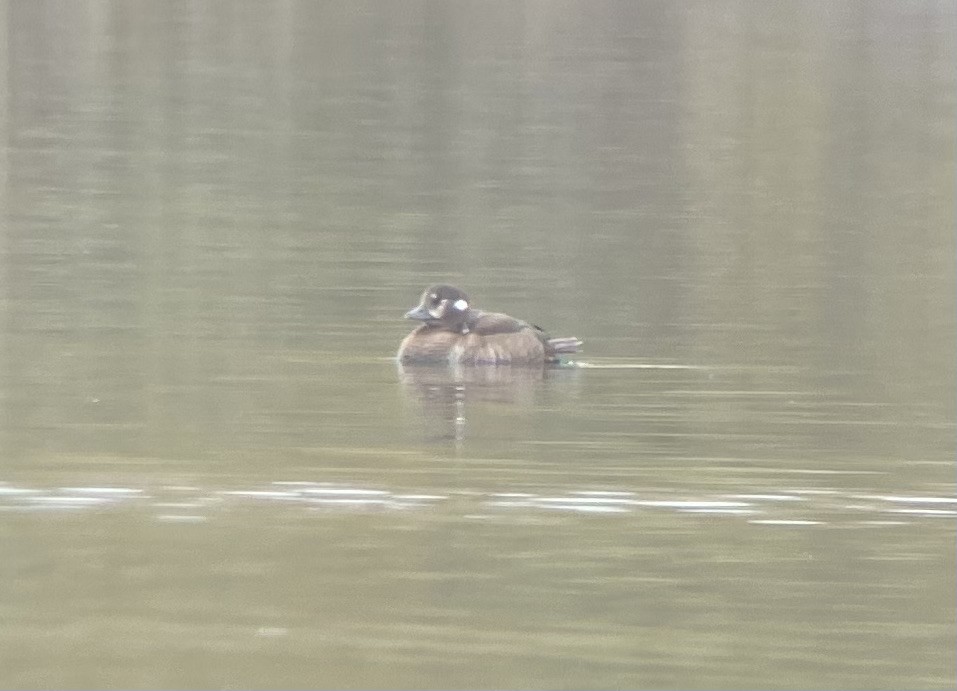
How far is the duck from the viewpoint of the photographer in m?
17.2

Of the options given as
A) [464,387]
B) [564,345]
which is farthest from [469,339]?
[464,387]

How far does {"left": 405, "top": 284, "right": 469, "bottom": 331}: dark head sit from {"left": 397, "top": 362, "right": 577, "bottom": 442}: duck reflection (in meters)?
0.35

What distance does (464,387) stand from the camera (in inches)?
651

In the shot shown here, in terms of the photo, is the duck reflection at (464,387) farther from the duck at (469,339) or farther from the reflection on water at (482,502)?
the reflection on water at (482,502)

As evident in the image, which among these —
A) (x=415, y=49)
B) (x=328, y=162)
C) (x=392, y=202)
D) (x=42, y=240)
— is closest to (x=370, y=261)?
(x=42, y=240)

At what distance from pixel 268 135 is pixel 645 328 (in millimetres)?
15821

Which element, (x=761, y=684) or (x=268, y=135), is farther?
(x=268, y=135)

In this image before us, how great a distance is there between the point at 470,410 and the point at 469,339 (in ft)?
Answer: 6.70

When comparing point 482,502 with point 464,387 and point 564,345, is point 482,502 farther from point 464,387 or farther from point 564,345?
point 564,345

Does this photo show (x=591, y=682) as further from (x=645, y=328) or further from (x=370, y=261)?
(x=370, y=261)

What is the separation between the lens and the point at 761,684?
948 cm

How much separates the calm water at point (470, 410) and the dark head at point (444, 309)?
45 centimetres

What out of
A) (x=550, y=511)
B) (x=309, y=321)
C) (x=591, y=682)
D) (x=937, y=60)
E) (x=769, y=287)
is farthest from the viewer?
(x=937, y=60)

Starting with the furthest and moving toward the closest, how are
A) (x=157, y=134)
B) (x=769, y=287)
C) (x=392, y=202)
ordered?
(x=157, y=134) → (x=392, y=202) → (x=769, y=287)
